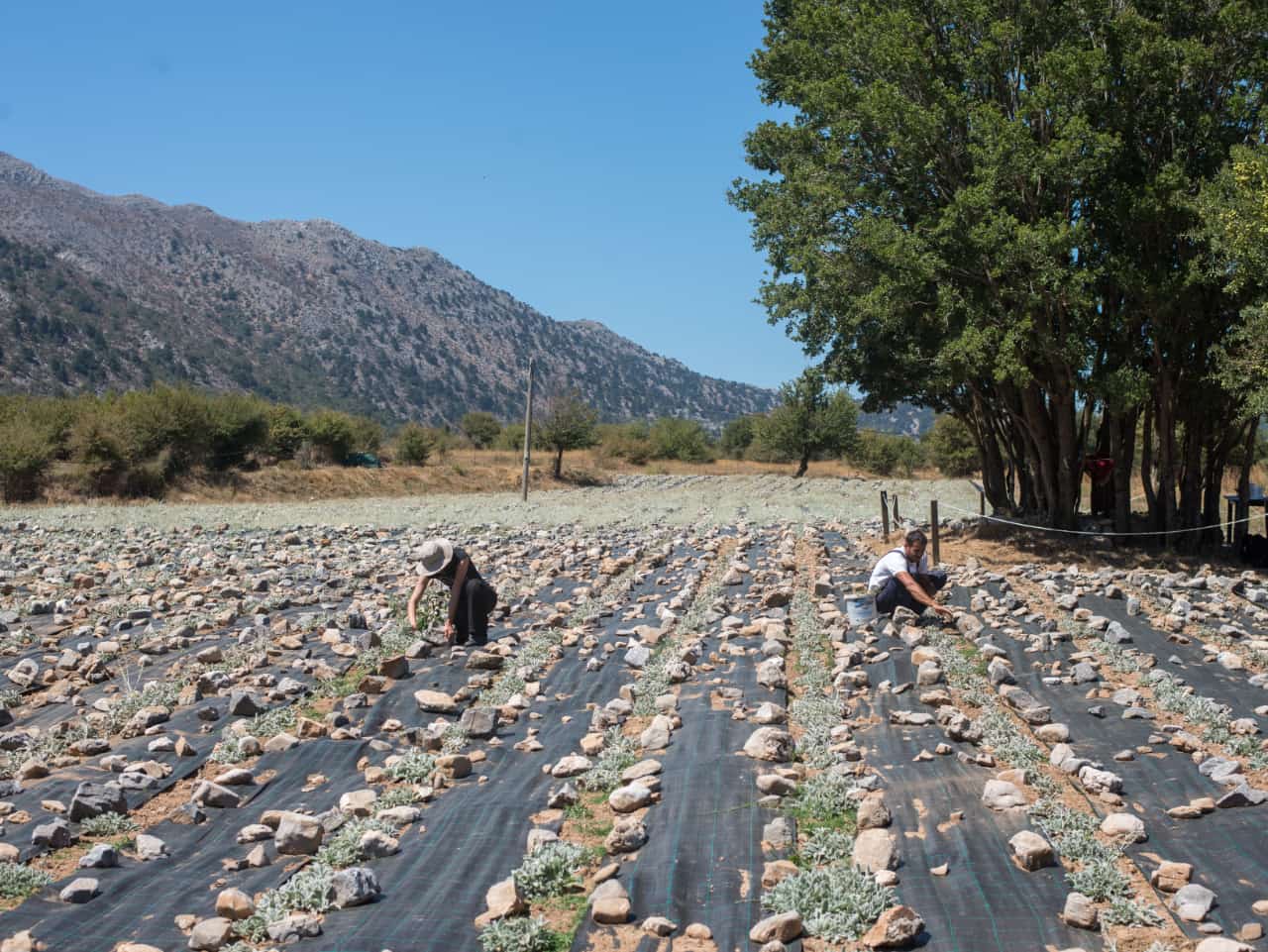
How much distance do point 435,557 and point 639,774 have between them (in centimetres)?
511

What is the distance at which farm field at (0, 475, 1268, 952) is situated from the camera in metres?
4.62

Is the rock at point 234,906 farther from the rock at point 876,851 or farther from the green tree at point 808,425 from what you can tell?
the green tree at point 808,425

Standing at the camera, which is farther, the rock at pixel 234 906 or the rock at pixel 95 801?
the rock at pixel 95 801

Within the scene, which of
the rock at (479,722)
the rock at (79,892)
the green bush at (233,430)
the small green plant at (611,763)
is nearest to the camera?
the rock at (79,892)

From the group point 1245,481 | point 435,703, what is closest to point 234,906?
point 435,703

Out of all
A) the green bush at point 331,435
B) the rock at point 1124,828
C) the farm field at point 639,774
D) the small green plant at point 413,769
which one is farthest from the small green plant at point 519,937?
the green bush at point 331,435

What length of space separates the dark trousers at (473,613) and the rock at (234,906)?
610 centimetres

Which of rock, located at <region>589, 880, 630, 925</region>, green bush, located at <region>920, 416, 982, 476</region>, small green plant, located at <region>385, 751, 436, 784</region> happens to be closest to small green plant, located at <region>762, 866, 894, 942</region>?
rock, located at <region>589, 880, 630, 925</region>

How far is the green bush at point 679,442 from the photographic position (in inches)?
3656

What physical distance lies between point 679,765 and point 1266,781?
11.3 feet

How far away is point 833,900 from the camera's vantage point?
180 inches

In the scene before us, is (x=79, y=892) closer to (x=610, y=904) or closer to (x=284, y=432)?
(x=610, y=904)

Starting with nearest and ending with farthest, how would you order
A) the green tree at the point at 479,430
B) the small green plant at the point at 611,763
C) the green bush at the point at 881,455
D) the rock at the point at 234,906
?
the rock at the point at 234,906
the small green plant at the point at 611,763
the green bush at the point at 881,455
the green tree at the point at 479,430

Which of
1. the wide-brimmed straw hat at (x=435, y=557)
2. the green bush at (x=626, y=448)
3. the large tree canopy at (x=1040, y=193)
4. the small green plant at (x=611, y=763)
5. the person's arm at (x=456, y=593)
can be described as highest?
the large tree canopy at (x=1040, y=193)
